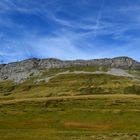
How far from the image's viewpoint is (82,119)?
127m

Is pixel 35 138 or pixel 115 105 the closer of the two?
pixel 35 138

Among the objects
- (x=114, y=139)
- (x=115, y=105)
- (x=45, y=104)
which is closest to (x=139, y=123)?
(x=114, y=139)

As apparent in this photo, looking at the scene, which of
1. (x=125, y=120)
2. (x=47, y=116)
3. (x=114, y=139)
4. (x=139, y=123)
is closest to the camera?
(x=114, y=139)

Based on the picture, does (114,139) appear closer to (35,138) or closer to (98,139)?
(98,139)

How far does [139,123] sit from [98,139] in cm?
5114

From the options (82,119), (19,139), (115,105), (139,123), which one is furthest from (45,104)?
(19,139)

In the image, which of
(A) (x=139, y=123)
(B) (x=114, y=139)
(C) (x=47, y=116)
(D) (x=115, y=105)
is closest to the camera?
(B) (x=114, y=139)

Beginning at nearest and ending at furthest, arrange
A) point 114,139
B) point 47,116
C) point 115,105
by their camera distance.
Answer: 1. point 114,139
2. point 47,116
3. point 115,105

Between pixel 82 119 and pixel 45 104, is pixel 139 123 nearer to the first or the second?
pixel 82 119

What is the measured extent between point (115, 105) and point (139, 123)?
7909 cm

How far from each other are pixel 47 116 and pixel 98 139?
7720 cm

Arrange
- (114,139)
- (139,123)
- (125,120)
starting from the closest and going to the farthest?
(114,139)
(139,123)
(125,120)

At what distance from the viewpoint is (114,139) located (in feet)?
204

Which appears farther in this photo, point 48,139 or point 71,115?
point 71,115
